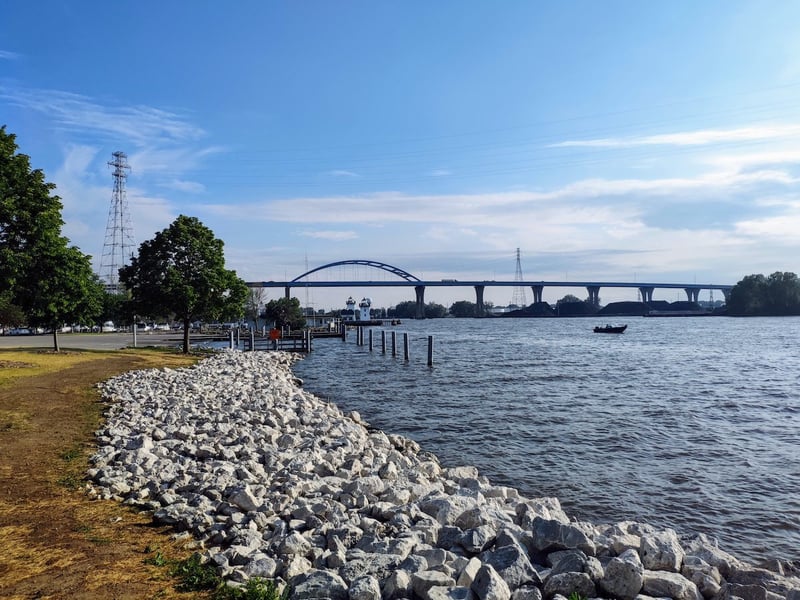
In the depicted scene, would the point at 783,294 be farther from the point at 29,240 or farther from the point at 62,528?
the point at 62,528

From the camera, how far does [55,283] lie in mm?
26984

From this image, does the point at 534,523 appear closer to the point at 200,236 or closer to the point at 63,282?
the point at 63,282

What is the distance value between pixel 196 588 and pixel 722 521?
8.46 metres

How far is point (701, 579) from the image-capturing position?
592 centimetres

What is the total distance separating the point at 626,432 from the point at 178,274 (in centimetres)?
2694

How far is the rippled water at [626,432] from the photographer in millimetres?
10406

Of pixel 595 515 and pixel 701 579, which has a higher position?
pixel 701 579

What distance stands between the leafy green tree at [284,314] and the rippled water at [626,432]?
47.5 metres

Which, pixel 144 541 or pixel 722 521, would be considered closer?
pixel 144 541

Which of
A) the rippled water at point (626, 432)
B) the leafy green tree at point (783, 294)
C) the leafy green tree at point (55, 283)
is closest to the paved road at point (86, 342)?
the leafy green tree at point (55, 283)

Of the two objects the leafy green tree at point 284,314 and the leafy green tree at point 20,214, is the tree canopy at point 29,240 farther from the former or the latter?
the leafy green tree at point 284,314

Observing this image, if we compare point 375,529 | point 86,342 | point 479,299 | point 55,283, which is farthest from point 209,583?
point 479,299

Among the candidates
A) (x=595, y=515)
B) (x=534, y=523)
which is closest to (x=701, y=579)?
(x=534, y=523)

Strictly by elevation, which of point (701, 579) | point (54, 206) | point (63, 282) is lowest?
point (701, 579)
